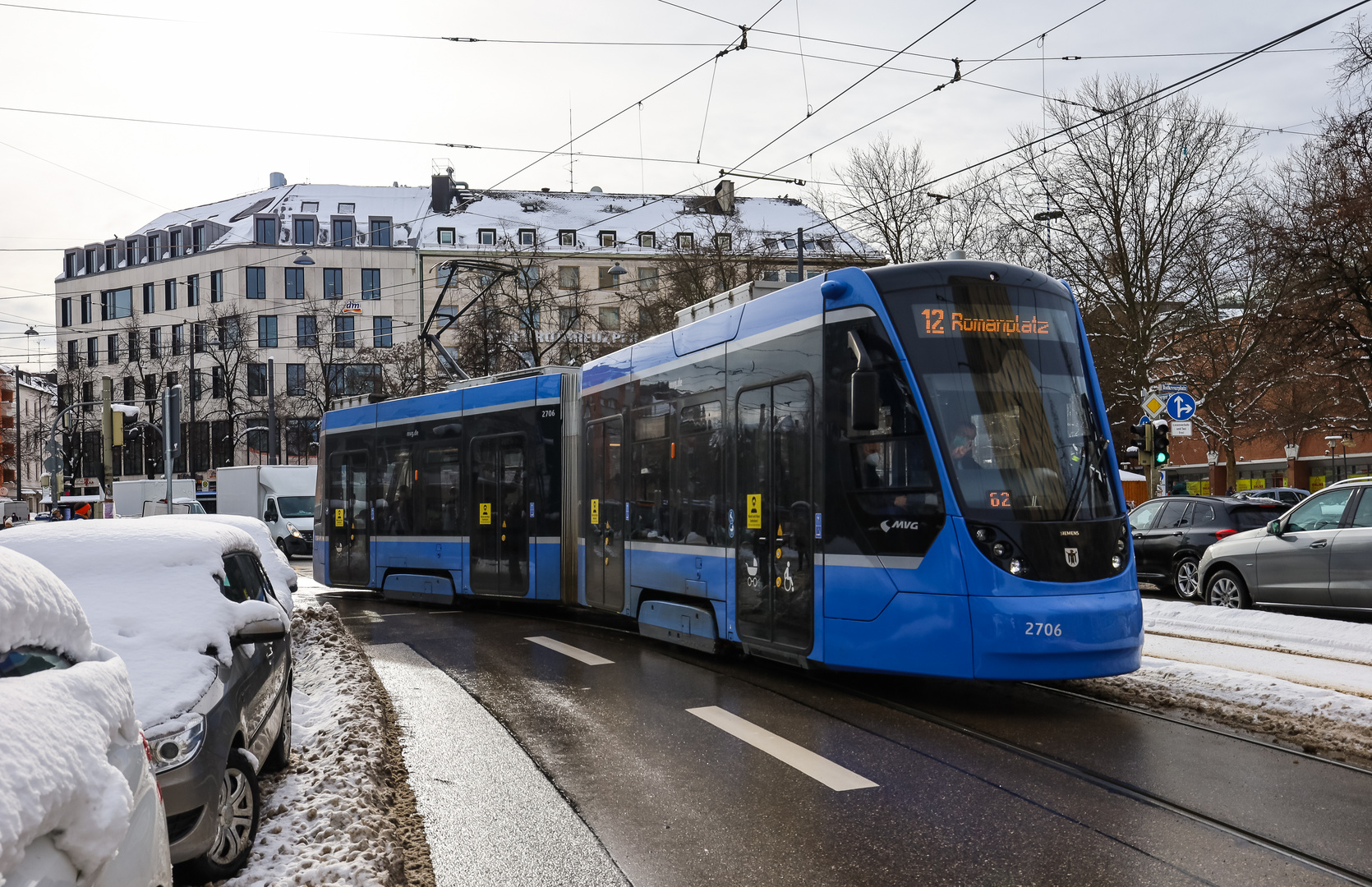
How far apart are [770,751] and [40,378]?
102106mm

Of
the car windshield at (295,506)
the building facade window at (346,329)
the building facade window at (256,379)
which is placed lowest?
the car windshield at (295,506)

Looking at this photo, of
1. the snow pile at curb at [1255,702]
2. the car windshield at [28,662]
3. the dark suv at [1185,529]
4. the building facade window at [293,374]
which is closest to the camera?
the car windshield at [28,662]

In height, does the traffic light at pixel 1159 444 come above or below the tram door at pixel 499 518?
above

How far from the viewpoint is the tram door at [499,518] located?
16.1m

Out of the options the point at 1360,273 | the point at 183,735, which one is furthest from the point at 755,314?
the point at 1360,273

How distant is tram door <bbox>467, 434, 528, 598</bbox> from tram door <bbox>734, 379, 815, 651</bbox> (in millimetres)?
6256

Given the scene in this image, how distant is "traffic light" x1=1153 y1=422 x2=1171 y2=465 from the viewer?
19.6 m

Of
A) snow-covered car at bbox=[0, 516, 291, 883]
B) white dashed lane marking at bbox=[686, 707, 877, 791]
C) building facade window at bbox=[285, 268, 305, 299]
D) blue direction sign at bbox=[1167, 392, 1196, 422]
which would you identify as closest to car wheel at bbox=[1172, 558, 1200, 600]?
blue direction sign at bbox=[1167, 392, 1196, 422]

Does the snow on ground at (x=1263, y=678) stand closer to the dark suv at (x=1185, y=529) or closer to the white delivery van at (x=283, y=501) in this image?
the dark suv at (x=1185, y=529)

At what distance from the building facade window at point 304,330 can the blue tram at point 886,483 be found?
59.5m

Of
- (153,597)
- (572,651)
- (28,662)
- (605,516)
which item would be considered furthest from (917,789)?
(605,516)

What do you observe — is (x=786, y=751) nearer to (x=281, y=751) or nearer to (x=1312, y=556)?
(x=281, y=751)

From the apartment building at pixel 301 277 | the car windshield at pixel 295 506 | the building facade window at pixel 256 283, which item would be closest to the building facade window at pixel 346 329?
the apartment building at pixel 301 277

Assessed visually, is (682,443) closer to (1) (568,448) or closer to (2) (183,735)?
(1) (568,448)
